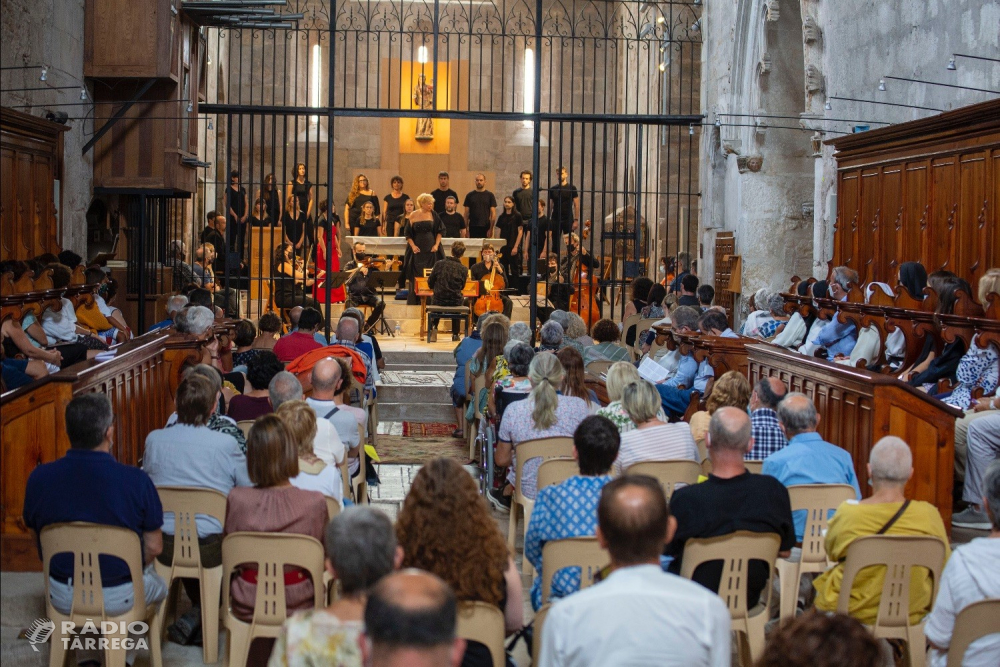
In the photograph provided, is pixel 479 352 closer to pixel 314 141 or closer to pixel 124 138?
pixel 124 138

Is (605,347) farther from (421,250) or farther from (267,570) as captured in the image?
(421,250)

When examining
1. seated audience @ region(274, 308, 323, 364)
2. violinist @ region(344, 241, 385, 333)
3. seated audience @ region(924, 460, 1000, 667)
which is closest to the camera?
seated audience @ region(924, 460, 1000, 667)

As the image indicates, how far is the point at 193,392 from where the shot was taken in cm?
426

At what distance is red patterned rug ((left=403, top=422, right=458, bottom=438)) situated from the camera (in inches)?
347

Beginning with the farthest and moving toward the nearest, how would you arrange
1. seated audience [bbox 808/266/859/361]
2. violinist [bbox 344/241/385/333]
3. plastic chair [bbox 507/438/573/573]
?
1. violinist [bbox 344/241/385/333]
2. seated audience [bbox 808/266/859/361]
3. plastic chair [bbox 507/438/573/573]

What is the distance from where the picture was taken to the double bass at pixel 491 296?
470 inches

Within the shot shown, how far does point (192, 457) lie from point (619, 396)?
1.95m

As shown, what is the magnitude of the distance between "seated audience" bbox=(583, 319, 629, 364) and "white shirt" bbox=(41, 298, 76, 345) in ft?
11.5

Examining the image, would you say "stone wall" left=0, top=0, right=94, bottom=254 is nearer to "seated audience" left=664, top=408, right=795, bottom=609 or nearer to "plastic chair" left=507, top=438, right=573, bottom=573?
"plastic chair" left=507, top=438, right=573, bottom=573

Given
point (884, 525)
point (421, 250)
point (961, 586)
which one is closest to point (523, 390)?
point (884, 525)

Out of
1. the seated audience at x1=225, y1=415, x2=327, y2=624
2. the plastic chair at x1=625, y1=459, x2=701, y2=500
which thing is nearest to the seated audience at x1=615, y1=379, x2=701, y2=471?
the plastic chair at x1=625, y1=459, x2=701, y2=500

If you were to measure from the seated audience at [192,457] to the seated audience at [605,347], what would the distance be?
371 centimetres

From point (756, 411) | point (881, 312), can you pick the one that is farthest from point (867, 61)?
point (756, 411)

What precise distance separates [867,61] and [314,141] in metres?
10.3
